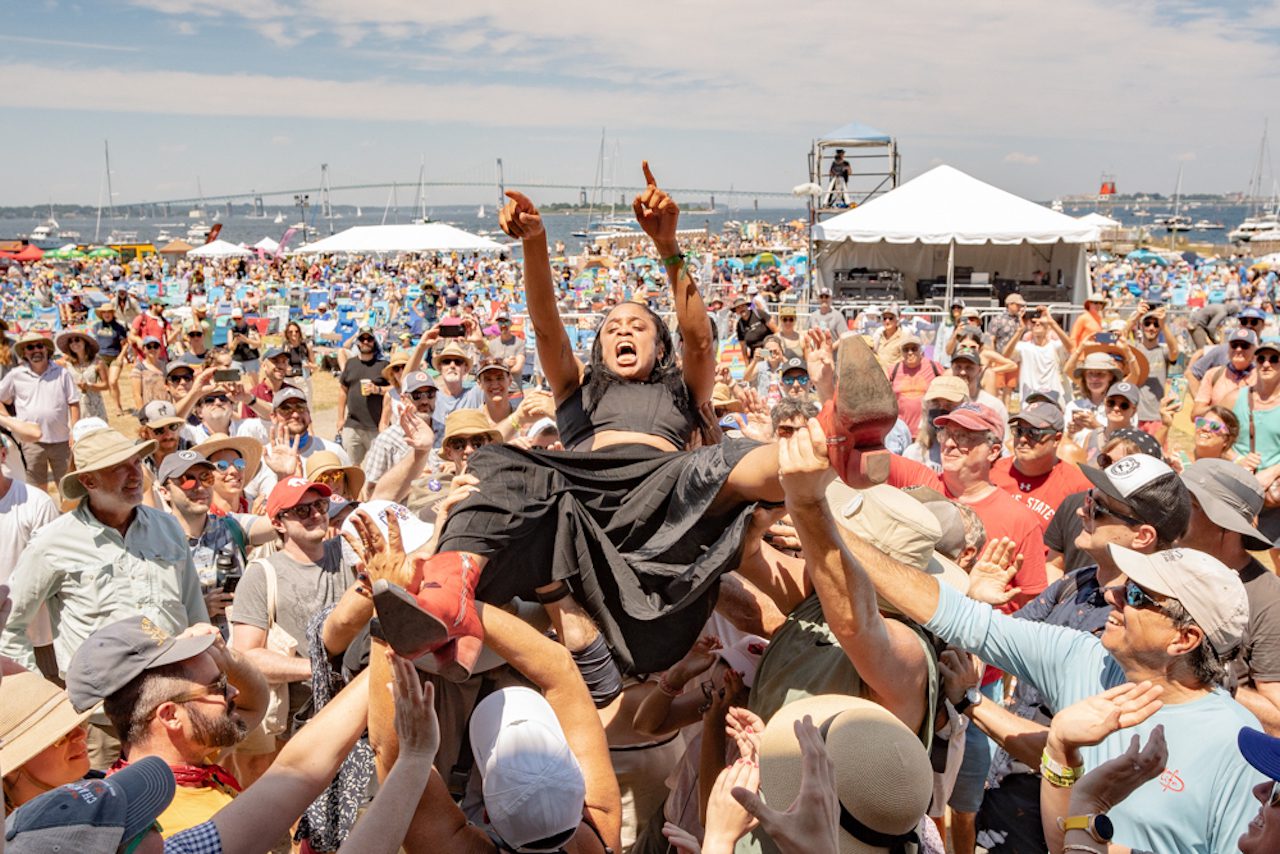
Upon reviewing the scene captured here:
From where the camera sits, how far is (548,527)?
2.81 metres

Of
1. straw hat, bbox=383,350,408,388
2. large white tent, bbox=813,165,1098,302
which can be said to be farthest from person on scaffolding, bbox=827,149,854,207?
straw hat, bbox=383,350,408,388

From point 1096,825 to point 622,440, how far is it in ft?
5.67

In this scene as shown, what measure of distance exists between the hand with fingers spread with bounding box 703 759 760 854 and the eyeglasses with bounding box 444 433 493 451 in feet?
11.0

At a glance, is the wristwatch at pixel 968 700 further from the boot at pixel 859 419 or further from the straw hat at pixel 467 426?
the straw hat at pixel 467 426

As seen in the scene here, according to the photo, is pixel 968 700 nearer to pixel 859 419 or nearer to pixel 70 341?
pixel 859 419

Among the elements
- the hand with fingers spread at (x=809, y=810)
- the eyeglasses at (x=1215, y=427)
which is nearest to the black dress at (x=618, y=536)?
the hand with fingers spread at (x=809, y=810)

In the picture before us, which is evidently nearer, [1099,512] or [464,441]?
[1099,512]

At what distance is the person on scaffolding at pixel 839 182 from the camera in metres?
22.1

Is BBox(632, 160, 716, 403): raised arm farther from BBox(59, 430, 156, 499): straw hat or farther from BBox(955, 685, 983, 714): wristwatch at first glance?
Result: BBox(59, 430, 156, 499): straw hat

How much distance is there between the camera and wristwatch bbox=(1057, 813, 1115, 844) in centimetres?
198

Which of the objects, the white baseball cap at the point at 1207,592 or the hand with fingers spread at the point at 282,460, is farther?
the hand with fingers spread at the point at 282,460

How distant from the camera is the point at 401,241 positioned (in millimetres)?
19516

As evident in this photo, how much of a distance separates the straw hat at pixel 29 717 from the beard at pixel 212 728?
273 mm

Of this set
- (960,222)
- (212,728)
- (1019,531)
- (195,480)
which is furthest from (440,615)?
(960,222)
